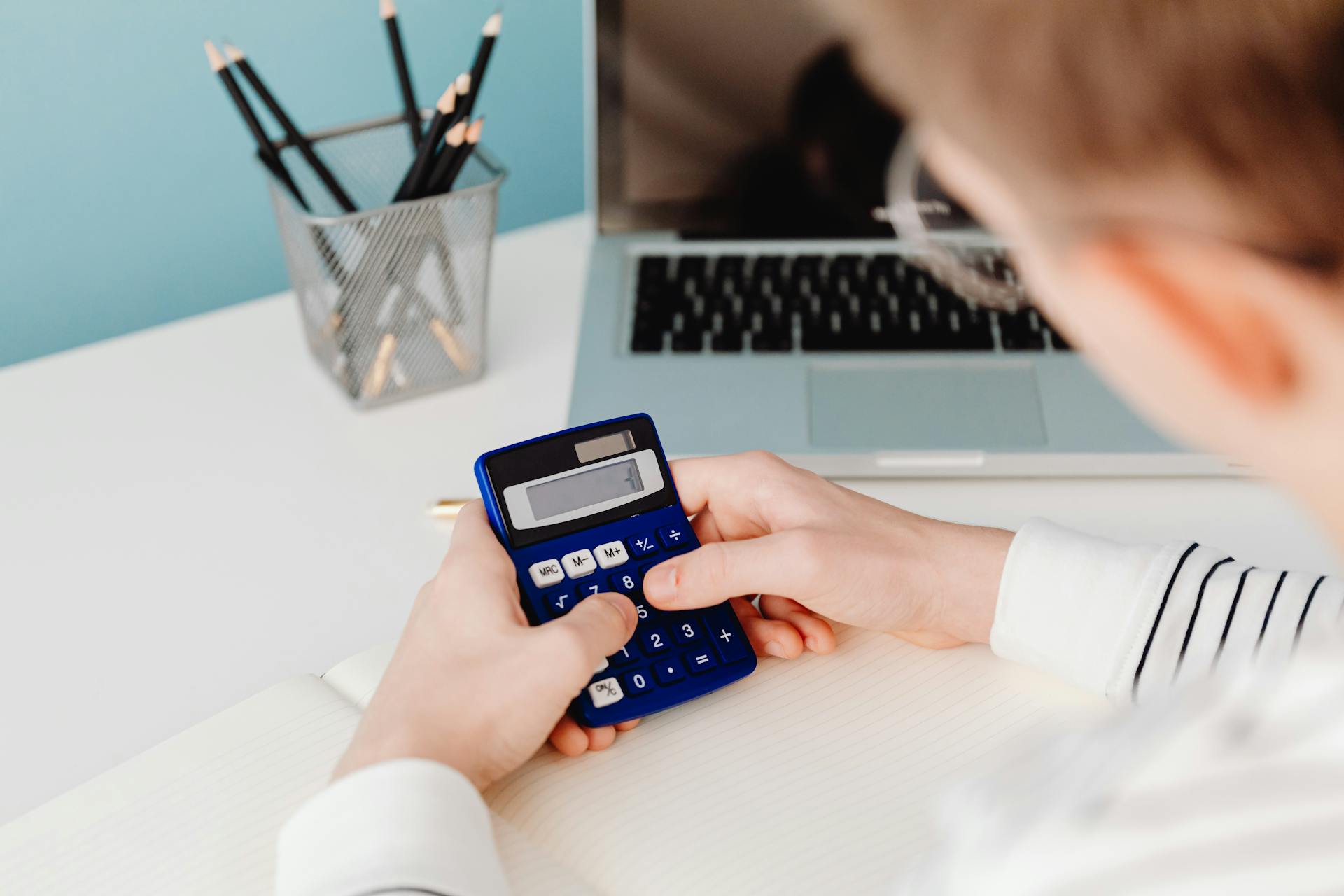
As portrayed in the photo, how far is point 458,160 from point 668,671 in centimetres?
35

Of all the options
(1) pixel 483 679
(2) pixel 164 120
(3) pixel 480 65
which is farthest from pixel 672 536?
(2) pixel 164 120

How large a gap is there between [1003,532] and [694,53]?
0.38m

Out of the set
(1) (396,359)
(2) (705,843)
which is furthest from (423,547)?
(2) (705,843)

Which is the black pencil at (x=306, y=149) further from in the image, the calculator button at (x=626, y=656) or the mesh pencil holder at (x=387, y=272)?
the calculator button at (x=626, y=656)

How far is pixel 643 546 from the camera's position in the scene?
1.75ft

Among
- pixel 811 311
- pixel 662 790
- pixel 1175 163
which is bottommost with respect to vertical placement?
pixel 662 790

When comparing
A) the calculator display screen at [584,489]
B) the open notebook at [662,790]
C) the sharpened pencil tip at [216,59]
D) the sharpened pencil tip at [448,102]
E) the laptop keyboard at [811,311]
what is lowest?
the open notebook at [662,790]

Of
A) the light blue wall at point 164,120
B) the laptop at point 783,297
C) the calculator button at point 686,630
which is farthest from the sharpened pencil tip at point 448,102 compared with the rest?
the calculator button at point 686,630

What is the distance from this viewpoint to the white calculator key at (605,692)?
47cm

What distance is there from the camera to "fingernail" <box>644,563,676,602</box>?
0.51m

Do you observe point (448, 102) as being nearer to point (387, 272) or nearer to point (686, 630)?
point (387, 272)

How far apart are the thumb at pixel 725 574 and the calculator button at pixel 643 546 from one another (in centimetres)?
2

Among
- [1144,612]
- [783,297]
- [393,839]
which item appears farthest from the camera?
[783,297]

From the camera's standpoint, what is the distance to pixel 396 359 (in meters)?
0.72
